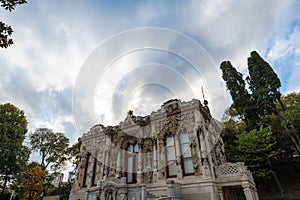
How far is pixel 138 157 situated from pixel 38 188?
13015 millimetres

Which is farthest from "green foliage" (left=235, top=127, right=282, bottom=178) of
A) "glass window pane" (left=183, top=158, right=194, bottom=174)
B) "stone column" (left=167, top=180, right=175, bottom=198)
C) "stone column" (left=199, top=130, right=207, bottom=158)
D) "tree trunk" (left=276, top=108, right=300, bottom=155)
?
"stone column" (left=167, top=180, right=175, bottom=198)

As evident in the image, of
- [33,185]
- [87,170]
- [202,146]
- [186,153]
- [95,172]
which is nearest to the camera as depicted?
[202,146]

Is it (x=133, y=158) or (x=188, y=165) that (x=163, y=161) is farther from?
(x=133, y=158)

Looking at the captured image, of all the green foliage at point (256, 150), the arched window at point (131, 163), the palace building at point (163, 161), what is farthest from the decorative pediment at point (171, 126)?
the green foliage at point (256, 150)

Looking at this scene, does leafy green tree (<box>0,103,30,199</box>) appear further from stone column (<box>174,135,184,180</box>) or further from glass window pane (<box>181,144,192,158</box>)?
glass window pane (<box>181,144,192,158</box>)

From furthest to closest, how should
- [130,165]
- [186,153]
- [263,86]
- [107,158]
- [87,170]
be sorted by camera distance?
[263,86]
[87,170]
[107,158]
[130,165]
[186,153]

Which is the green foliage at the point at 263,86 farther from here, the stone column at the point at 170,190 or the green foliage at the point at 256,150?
the stone column at the point at 170,190

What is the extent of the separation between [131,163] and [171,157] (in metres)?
2.99

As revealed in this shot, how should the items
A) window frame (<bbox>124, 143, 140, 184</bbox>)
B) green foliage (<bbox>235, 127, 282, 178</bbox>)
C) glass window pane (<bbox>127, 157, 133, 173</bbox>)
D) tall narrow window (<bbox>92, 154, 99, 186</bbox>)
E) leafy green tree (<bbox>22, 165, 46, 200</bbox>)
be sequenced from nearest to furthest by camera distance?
window frame (<bbox>124, 143, 140, 184</bbox>) → glass window pane (<bbox>127, 157, 133, 173</bbox>) → tall narrow window (<bbox>92, 154, 99, 186</bbox>) → green foliage (<bbox>235, 127, 282, 178</bbox>) → leafy green tree (<bbox>22, 165, 46, 200</bbox>)

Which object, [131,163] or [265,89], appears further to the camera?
[265,89]

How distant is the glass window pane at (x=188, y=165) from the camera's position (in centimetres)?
982

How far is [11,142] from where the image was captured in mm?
16078

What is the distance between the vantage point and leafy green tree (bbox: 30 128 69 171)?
2181 cm

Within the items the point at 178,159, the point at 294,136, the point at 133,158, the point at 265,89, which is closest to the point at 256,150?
the point at 294,136
